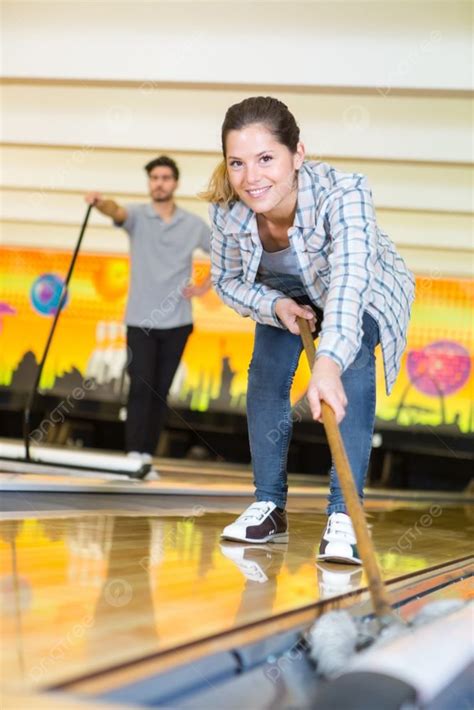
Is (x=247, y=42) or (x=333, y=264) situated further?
→ (x=247, y=42)

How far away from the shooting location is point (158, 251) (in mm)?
5586

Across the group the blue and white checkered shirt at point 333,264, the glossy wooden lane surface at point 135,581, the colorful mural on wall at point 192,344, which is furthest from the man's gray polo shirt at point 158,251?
the colorful mural on wall at point 192,344

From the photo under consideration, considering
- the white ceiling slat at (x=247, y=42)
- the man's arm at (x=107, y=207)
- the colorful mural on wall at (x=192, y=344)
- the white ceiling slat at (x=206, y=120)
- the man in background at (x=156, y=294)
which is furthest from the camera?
the colorful mural on wall at (x=192, y=344)

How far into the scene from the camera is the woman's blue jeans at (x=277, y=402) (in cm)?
269

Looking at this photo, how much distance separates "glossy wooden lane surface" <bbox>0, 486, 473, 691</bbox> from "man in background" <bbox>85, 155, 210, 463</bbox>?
1.77 meters

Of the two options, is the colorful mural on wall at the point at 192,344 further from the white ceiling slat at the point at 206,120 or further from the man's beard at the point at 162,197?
the man's beard at the point at 162,197

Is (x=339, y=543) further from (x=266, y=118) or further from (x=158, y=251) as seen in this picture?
(x=158, y=251)

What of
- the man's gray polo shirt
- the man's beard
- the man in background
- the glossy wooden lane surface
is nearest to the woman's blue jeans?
the glossy wooden lane surface

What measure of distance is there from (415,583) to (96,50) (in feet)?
16.9

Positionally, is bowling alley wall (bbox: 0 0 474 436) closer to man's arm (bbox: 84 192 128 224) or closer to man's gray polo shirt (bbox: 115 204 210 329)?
man's gray polo shirt (bbox: 115 204 210 329)

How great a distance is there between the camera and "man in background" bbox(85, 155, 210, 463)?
5363mm

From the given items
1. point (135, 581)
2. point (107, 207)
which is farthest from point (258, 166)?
point (107, 207)

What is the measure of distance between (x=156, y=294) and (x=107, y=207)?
54cm

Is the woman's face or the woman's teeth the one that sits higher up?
the woman's face
